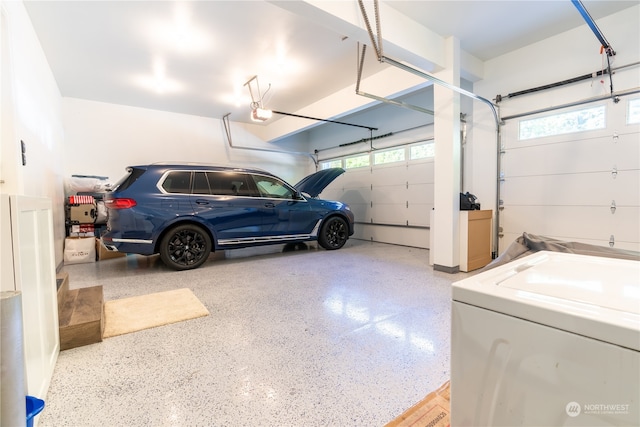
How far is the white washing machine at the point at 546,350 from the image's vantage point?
1.67ft

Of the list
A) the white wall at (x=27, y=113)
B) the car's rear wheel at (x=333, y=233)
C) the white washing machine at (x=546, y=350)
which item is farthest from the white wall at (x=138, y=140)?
the white washing machine at (x=546, y=350)

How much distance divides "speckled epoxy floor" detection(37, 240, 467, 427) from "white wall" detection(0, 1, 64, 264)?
4.72 feet

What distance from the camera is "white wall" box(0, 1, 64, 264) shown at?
2338mm

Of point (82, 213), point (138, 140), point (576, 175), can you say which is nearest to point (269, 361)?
point (576, 175)

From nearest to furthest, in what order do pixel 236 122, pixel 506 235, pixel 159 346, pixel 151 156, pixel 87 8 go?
1. pixel 159 346
2. pixel 87 8
3. pixel 506 235
4. pixel 151 156
5. pixel 236 122

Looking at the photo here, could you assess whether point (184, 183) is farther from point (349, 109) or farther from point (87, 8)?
point (349, 109)

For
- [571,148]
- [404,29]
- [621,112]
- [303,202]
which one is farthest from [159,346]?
[621,112]

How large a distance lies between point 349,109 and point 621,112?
3.78m

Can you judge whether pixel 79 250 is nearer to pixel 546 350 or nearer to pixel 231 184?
pixel 231 184

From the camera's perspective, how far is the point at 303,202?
5012 mm

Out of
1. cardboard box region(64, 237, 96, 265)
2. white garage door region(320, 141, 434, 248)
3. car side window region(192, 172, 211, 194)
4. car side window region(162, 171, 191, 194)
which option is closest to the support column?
white garage door region(320, 141, 434, 248)

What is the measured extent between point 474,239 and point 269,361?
11.1ft

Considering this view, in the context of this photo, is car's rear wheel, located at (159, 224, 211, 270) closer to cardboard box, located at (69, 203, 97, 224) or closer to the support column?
cardboard box, located at (69, 203, 97, 224)

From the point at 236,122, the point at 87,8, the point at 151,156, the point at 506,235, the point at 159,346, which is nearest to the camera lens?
the point at 159,346
